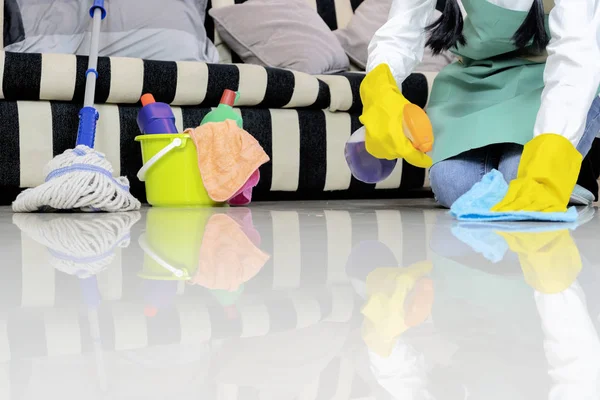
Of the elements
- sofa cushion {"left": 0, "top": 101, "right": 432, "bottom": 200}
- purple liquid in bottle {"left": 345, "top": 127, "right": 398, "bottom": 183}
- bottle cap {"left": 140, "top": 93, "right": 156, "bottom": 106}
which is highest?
bottle cap {"left": 140, "top": 93, "right": 156, "bottom": 106}

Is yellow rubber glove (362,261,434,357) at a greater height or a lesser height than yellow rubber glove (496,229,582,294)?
greater

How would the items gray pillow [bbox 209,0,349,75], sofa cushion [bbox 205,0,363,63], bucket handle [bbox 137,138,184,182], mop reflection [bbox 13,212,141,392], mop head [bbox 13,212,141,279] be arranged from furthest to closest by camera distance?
sofa cushion [bbox 205,0,363,63] → gray pillow [bbox 209,0,349,75] → bucket handle [bbox 137,138,184,182] → mop head [bbox 13,212,141,279] → mop reflection [bbox 13,212,141,392]

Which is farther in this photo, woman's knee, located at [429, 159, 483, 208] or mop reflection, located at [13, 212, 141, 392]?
woman's knee, located at [429, 159, 483, 208]

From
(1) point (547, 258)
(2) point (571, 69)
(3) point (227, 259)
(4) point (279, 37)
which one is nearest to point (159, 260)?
(3) point (227, 259)

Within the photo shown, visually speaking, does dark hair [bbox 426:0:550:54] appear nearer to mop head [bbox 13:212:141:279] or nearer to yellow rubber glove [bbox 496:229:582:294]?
yellow rubber glove [bbox 496:229:582:294]

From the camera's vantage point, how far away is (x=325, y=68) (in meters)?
2.36

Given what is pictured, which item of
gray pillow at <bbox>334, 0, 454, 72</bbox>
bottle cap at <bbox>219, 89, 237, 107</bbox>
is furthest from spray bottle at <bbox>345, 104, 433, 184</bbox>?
gray pillow at <bbox>334, 0, 454, 72</bbox>

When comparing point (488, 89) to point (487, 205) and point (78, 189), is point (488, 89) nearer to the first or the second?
point (487, 205)

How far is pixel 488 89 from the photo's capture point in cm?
166

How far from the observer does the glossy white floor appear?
1.09 ft

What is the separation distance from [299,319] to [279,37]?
6.55 ft

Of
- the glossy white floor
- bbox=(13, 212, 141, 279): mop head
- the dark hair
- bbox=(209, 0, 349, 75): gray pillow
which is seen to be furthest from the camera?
bbox=(209, 0, 349, 75): gray pillow

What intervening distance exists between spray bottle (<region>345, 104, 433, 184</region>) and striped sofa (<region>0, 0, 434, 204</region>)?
41cm

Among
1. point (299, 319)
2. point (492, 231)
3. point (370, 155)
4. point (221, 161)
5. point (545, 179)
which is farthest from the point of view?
point (221, 161)
